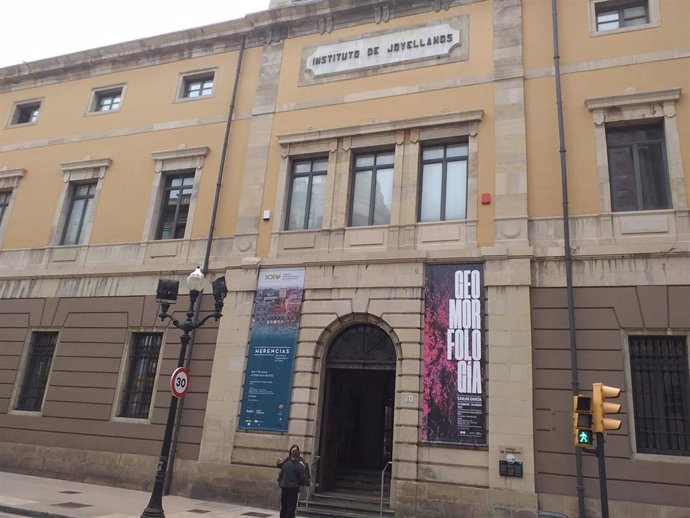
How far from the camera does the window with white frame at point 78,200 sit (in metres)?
18.3

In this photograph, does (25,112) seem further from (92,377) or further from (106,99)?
(92,377)

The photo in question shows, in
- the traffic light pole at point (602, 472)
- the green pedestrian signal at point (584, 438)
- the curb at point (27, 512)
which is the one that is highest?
the green pedestrian signal at point (584, 438)

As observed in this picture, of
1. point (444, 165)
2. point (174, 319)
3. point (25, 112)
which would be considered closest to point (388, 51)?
point (444, 165)

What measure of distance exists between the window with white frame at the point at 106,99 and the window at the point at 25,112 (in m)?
2.96

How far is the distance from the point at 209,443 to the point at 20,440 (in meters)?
6.55

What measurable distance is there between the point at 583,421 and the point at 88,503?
10418 millimetres

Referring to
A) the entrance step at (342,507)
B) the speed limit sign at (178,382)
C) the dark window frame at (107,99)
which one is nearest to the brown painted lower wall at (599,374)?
the entrance step at (342,507)

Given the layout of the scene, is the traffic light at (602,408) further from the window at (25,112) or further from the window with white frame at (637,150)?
the window at (25,112)

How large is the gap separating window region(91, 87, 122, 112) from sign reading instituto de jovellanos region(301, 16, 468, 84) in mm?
7523

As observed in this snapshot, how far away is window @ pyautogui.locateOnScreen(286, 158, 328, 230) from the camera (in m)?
15.4

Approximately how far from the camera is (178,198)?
1738cm

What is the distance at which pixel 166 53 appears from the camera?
62.8 feet

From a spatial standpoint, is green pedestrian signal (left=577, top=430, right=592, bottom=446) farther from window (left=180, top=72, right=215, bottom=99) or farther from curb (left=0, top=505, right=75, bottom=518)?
window (left=180, top=72, right=215, bottom=99)

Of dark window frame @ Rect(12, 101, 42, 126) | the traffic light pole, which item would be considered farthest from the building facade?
dark window frame @ Rect(12, 101, 42, 126)
